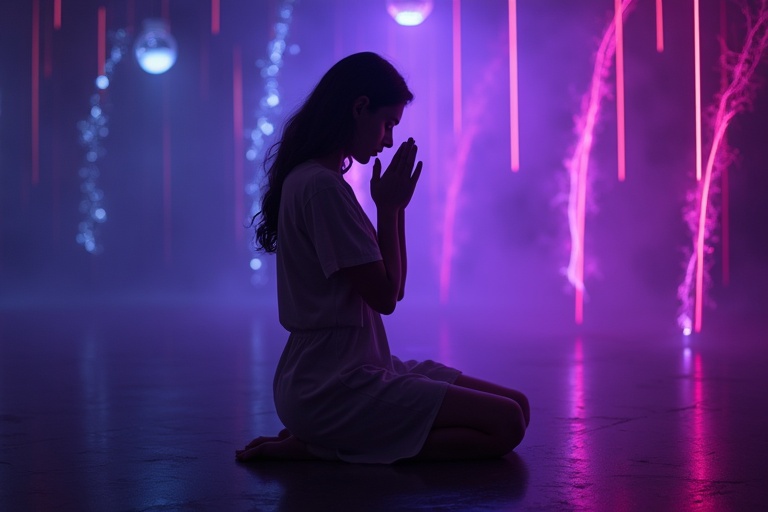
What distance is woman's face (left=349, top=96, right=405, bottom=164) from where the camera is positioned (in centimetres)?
211

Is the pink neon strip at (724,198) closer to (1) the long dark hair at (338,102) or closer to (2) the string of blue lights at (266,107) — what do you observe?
(2) the string of blue lights at (266,107)

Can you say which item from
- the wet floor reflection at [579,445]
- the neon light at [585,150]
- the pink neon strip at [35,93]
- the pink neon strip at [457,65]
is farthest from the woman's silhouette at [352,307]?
the pink neon strip at [35,93]

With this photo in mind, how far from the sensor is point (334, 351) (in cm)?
206

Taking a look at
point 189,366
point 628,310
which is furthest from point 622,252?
point 189,366

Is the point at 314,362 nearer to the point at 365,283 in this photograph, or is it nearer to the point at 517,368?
the point at 365,283

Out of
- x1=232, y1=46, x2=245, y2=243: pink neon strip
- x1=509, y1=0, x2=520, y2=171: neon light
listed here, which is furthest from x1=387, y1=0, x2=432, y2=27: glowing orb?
x1=232, y1=46, x2=245, y2=243: pink neon strip

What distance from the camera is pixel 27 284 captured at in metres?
10.5

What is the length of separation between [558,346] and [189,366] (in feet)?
6.39

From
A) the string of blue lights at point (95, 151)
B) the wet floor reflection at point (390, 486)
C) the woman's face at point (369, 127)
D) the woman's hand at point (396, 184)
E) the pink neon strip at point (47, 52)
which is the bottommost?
the wet floor reflection at point (390, 486)

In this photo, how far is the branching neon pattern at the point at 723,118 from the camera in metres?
6.95

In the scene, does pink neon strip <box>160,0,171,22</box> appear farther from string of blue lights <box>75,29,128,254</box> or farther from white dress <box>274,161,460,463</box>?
white dress <box>274,161,460,463</box>

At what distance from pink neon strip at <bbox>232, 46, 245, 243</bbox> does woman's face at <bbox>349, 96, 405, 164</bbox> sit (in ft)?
29.3

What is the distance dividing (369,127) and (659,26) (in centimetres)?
646

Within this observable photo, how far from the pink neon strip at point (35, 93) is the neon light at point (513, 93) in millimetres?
5290
